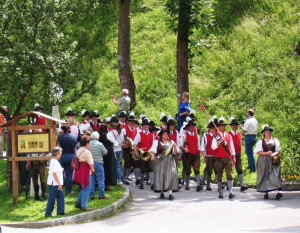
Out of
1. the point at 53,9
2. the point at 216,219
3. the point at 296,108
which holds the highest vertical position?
the point at 53,9

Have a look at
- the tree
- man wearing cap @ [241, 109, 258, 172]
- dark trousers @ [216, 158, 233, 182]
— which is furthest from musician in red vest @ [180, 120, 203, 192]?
the tree

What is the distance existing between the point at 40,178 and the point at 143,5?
2387 cm

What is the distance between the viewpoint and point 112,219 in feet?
50.2

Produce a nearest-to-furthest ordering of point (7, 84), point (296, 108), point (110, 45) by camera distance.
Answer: point (7, 84)
point (296, 108)
point (110, 45)

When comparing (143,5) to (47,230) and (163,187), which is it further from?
(47,230)

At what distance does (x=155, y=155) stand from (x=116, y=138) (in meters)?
2.24

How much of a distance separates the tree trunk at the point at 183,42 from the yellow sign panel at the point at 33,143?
27.0 ft

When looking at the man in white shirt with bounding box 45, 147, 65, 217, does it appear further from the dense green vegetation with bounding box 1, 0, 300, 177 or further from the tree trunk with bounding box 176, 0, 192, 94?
the tree trunk with bounding box 176, 0, 192, 94

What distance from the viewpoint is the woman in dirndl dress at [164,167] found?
17.5 m

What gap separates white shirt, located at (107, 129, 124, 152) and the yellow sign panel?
2.55 metres

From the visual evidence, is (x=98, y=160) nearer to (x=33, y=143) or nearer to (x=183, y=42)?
(x=33, y=143)

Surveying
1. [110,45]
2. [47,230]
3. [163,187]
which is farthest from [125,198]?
[110,45]

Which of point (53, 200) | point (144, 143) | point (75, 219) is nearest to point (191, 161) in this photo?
point (144, 143)

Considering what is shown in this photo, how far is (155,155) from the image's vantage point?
17.7 meters
